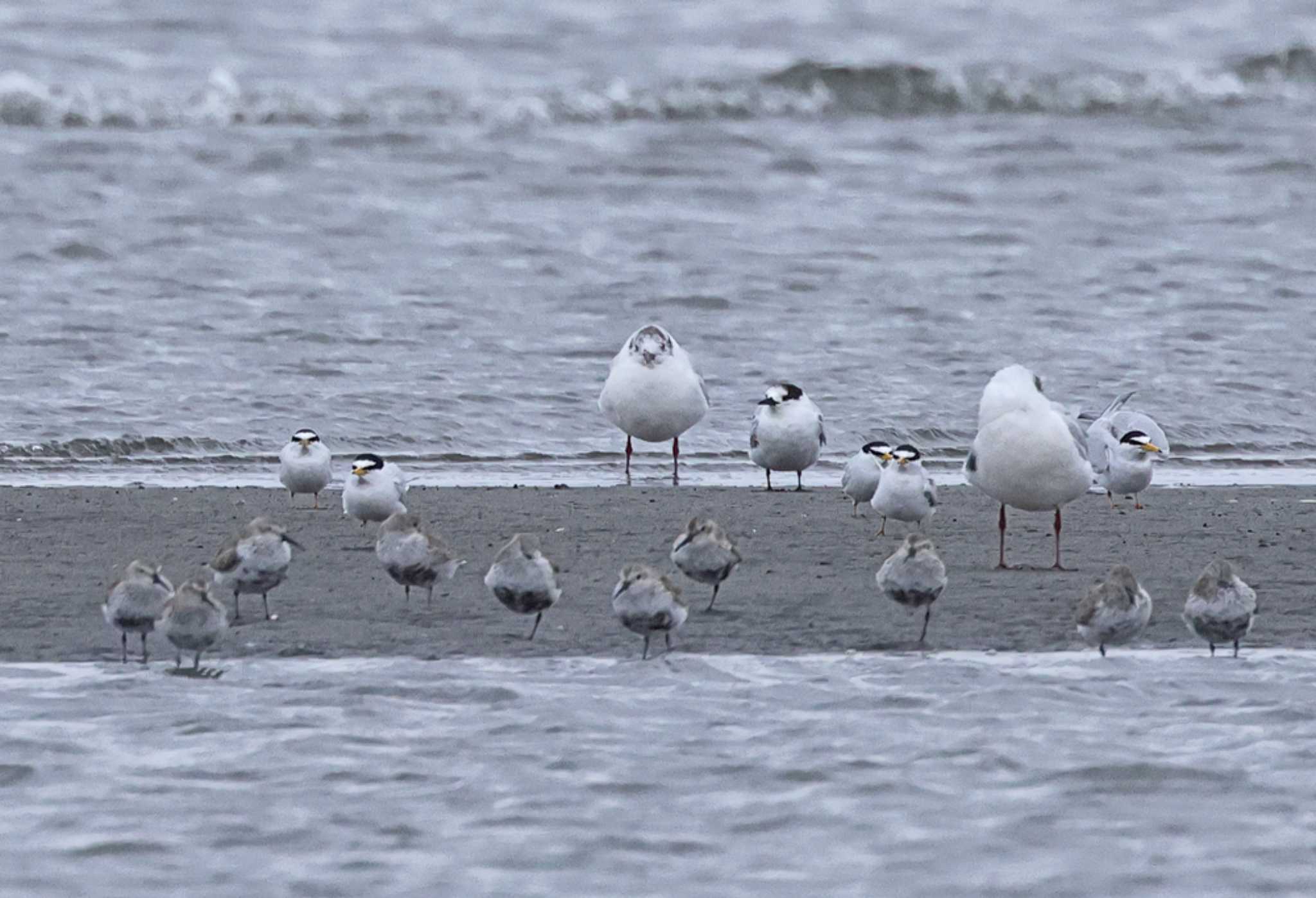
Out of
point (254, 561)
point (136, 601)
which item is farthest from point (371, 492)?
point (136, 601)

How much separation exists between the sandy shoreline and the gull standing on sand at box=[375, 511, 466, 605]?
0.49ft

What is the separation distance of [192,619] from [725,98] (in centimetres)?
2330

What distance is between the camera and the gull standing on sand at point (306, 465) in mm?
11570

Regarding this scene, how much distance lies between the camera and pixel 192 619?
8.04m

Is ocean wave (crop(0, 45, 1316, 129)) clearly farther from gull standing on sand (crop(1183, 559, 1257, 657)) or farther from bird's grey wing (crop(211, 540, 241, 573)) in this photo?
gull standing on sand (crop(1183, 559, 1257, 657))

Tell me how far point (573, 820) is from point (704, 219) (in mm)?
16444

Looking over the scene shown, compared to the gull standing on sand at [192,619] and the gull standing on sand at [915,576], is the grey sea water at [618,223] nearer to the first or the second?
the gull standing on sand at [915,576]

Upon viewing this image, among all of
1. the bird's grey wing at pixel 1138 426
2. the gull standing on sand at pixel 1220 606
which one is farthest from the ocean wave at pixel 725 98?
the gull standing on sand at pixel 1220 606

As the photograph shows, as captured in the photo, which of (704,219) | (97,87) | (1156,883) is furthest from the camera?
(97,87)

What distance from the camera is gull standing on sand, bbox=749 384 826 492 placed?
486 inches

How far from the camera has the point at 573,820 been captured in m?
6.62

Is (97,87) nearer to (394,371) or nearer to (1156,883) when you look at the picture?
(394,371)

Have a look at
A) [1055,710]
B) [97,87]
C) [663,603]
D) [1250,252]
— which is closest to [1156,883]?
[1055,710]

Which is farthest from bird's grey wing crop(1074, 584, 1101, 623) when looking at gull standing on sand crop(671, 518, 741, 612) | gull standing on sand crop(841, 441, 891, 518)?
gull standing on sand crop(841, 441, 891, 518)
